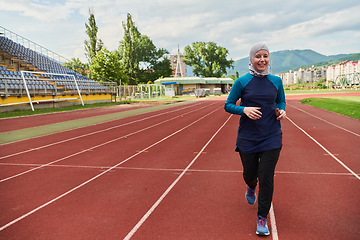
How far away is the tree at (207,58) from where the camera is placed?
265 ft

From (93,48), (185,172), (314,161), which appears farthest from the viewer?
(93,48)

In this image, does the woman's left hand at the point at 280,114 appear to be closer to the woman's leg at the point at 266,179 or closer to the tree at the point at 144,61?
the woman's leg at the point at 266,179

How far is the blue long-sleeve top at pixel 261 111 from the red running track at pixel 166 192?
999mm

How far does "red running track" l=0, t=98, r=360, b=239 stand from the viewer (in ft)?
9.83

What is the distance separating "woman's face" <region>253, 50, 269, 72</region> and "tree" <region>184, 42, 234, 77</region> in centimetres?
7852

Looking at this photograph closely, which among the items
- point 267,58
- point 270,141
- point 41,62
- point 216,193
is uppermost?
point 41,62

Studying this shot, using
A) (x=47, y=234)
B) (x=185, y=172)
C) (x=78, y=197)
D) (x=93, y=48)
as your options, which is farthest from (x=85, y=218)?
(x=93, y=48)

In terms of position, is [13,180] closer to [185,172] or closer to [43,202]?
[43,202]

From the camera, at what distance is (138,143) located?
26.2 ft

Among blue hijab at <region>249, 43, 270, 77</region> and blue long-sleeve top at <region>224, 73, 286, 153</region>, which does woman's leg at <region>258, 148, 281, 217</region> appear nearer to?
blue long-sleeve top at <region>224, 73, 286, 153</region>

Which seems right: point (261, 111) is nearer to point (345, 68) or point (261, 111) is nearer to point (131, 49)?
point (131, 49)

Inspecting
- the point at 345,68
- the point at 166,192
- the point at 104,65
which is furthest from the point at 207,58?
the point at 345,68

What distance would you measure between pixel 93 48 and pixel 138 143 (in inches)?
1780

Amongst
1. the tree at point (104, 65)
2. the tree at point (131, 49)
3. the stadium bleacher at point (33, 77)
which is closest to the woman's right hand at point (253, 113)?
the stadium bleacher at point (33, 77)
